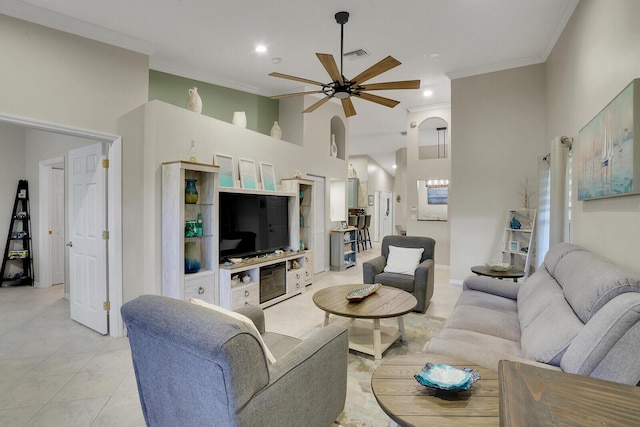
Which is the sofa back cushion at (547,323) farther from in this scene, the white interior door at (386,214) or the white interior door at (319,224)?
the white interior door at (386,214)

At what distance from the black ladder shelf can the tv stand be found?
3.78 metres

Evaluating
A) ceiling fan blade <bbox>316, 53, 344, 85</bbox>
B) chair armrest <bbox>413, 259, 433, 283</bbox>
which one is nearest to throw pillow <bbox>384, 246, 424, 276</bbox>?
chair armrest <bbox>413, 259, 433, 283</bbox>

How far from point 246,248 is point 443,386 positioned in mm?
3209

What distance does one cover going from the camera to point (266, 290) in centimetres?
414

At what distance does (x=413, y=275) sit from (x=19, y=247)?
606cm

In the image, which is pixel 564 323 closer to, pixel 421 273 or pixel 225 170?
pixel 421 273

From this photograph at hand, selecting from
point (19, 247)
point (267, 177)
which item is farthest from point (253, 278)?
point (19, 247)

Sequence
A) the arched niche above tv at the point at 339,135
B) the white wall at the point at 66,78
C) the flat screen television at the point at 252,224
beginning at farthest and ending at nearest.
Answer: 1. the arched niche above tv at the point at 339,135
2. the flat screen television at the point at 252,224
3. the white wall at the point at 66,78

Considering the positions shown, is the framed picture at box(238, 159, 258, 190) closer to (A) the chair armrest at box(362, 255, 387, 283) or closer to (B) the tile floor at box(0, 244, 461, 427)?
(B) the tile floor at box(0, 244, 461, 427)

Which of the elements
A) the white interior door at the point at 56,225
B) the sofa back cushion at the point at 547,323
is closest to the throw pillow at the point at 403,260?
the sofa back cushion at the point at 547,323

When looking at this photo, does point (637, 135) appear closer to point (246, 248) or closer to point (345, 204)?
point (246, 248)

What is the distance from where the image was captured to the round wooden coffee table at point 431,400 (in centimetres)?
116

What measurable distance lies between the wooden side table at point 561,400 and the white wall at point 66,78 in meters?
3.77

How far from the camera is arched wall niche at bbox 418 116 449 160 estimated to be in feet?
25.1
